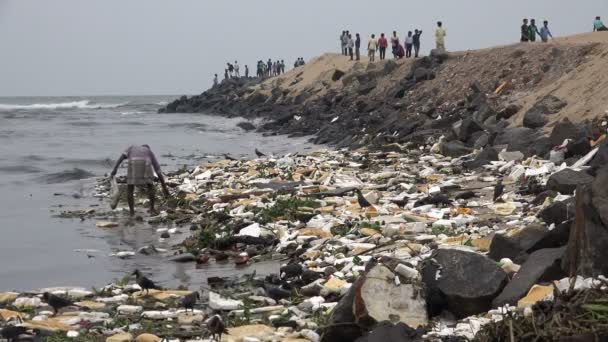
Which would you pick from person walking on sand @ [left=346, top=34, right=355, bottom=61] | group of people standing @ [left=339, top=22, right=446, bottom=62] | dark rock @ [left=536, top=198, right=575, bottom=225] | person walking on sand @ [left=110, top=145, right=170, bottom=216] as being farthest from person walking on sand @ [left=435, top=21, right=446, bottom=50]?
dark rock @ [left=536, top=198, right=575, bottom=225]

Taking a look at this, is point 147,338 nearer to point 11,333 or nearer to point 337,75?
point 11,333

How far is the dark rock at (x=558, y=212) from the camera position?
6.84 m

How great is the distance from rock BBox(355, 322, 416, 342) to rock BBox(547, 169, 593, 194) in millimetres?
4691

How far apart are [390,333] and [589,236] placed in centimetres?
158

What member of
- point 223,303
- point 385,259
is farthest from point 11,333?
Result: point 385,259

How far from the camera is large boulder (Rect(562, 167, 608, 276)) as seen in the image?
4.98 meters

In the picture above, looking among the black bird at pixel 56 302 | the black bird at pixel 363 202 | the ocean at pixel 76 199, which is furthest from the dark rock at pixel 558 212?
the black bird at pixel 56 302

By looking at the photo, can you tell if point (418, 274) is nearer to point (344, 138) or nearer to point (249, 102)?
point (344, 138)

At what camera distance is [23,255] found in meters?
9.66

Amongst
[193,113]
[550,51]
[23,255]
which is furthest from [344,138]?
[193,113]

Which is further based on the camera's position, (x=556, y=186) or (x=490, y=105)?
(x=490, y=105)

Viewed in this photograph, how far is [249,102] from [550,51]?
26888 millimetres

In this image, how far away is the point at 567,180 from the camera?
8789 millimetres

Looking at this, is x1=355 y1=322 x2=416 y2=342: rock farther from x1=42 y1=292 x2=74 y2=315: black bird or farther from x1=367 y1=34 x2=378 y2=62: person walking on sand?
x1=367 y1=34 x2=378 y2=62: person walking on sand
